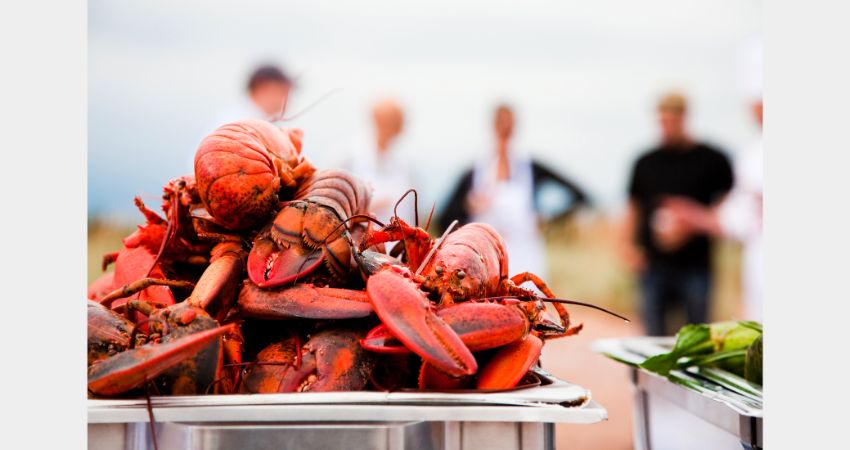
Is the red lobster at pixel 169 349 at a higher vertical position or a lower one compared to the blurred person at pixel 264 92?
lower

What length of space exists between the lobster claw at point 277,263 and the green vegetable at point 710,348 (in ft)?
2.99

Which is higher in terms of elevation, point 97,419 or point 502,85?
point 502,85

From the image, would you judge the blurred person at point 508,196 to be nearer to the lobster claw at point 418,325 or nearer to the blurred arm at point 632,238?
the blurred arm at point 632,238

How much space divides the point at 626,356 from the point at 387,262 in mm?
921

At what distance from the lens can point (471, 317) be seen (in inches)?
49.4

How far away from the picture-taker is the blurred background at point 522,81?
515 cm

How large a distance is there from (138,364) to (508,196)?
3.79 meters

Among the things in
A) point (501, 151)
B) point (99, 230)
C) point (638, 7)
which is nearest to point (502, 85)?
point (638, 7)

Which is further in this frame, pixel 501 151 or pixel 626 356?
pixel 501 151

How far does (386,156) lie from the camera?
4.65 meters

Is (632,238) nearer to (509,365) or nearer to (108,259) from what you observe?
(108,259)

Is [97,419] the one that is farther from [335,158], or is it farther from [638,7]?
[638,7]

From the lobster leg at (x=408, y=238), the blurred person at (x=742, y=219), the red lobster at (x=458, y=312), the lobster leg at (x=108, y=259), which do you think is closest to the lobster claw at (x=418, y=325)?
the red lobster at (x=458, y=312)

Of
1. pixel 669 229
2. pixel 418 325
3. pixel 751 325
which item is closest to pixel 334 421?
pixel 418 325
